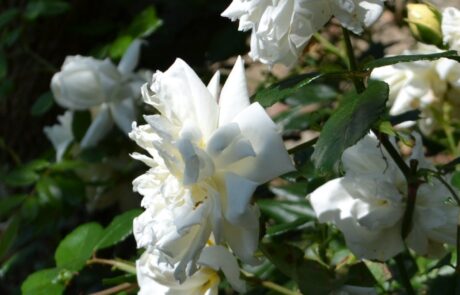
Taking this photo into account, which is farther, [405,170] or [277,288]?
[277,288]

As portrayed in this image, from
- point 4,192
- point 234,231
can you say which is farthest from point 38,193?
point 234,231

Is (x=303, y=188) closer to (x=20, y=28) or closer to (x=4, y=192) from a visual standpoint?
(x=20, y=28)

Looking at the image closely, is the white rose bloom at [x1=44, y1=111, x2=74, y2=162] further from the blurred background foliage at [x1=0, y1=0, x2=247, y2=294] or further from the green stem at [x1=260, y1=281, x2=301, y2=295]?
the green stem at [x1=260, y1=281, x2=301, y2=295]

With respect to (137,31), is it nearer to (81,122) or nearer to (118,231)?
(81,122)

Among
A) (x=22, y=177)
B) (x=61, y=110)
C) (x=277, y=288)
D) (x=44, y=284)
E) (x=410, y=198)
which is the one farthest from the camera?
(x=61, y=110)

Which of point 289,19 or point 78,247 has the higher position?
point 289,19

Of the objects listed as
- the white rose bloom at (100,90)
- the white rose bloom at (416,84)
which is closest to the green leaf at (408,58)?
the white rose bloom at (416,84)

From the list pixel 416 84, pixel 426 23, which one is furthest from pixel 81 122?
pixel 426 23

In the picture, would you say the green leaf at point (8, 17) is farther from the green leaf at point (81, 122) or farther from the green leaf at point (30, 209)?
the green leaf at point (30, 209)
